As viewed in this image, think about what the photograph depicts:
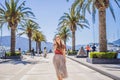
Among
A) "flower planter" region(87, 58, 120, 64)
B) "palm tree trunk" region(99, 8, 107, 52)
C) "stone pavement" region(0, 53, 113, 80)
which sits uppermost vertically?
"palm tree trunk" region(99, 8, 107, 52)


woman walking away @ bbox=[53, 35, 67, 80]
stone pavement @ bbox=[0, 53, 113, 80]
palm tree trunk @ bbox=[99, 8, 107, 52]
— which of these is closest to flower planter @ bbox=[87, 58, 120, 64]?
palm tree trunk @ bbox=[99, 8, 107, 52]

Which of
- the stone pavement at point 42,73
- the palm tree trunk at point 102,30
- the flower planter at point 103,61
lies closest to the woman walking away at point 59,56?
the stone pavement at point 42,73

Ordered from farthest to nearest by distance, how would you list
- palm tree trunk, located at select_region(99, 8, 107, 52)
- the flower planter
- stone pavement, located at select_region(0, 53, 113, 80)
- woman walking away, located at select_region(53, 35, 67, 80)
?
palm tree trunk, located at select_region(99, 8, 107, 52)
the flower planter
stone pavement, located at select_region(0, 53, 113, 80)
woman walking away, located at select_region(53, 35, 67, 80)

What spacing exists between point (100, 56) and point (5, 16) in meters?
25.0

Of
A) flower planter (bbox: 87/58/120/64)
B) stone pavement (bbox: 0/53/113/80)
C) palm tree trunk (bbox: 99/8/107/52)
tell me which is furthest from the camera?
palm tree trunk (bbox: 99/8/107/52)

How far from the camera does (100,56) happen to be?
1344 inches

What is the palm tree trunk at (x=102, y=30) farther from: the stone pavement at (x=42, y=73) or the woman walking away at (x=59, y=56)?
the woman walking away at (x=59, y=56)

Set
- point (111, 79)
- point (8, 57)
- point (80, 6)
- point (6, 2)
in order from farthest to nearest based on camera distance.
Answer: point (6, 2), point (8, 57), point (80, 6), point (111, 79)

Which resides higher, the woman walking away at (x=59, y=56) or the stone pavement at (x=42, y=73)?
the woman walking away at (x=59, y=56)

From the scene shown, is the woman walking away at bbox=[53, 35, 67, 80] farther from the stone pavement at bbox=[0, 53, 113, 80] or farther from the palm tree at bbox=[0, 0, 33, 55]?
the palm tree at bbox=[0, 0, 33, 55]

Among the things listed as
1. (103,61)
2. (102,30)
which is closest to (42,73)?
(103,61)

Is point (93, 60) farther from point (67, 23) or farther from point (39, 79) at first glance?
point (67, 23)

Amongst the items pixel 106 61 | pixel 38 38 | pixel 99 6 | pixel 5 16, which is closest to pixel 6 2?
pixel 5 16

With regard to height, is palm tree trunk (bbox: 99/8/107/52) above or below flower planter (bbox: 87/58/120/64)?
above
